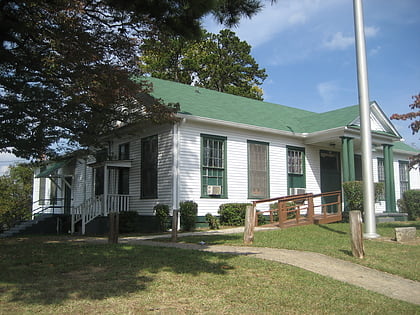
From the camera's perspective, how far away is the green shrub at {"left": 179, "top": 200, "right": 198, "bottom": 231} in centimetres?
1590

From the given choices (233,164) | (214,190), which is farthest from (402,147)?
(214,190)

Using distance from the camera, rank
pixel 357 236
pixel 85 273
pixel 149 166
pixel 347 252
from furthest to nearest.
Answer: pixel 149 166 < pixel 347 252 < pixel 357 236 < pixel 85 273

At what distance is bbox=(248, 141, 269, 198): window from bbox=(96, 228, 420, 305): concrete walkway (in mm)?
7808

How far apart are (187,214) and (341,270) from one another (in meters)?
8.31

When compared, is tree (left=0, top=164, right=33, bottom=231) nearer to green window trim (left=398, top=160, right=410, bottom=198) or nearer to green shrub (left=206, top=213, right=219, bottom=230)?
green shrub (left=206, top=213, right=219, bottom=230)

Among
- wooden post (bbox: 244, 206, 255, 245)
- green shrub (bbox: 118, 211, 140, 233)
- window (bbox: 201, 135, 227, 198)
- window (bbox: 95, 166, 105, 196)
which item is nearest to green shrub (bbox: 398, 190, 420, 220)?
window (bbox: 201, 135, 227, 198)

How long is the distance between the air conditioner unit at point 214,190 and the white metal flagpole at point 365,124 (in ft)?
20.5

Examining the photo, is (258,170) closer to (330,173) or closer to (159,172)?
(159,172)

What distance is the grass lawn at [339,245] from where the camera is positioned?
887cm

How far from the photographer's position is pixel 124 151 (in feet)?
64.6

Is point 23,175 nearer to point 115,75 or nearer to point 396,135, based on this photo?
point 115,75

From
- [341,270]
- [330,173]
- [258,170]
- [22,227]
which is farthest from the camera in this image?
[330,173]

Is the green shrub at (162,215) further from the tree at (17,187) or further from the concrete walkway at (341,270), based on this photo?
the tree at (17,187)

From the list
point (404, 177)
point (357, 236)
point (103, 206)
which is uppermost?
point (404, 177)
